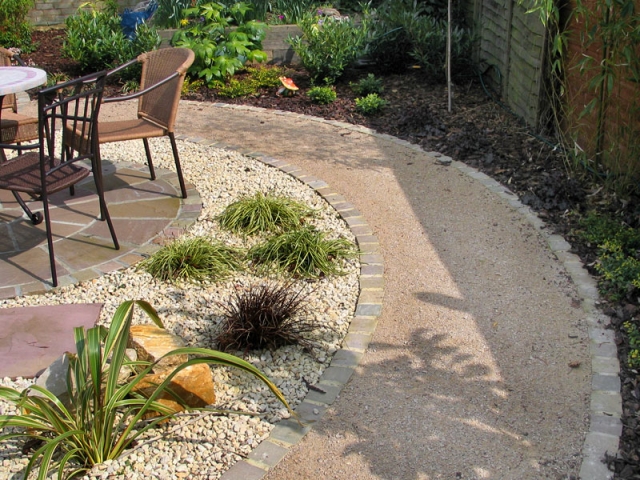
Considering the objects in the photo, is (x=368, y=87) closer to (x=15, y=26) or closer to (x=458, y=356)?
(x=458, y=356)

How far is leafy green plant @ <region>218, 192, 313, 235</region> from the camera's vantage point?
4.51 meters

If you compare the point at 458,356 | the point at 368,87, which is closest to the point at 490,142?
the point at 368,87

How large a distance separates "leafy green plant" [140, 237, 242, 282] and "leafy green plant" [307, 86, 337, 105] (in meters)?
3.58

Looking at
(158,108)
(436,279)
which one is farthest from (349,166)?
(436,279)

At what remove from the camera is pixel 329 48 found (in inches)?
303

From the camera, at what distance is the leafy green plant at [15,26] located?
9.81 meters

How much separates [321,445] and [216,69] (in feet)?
19.7

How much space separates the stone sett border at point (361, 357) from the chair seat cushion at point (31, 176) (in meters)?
1.77

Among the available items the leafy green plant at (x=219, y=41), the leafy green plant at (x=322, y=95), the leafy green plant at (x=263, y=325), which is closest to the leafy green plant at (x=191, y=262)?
the leafy green plant at (x=263, y=325)

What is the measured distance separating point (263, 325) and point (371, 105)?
4140 mm

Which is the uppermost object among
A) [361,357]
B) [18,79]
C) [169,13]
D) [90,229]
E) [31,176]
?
[18,79]

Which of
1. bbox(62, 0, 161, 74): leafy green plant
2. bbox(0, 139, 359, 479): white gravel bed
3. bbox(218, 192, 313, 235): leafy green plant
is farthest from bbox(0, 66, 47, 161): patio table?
bbox(62, 0, 161, 74): leafy green plant

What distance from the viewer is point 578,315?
3561mm

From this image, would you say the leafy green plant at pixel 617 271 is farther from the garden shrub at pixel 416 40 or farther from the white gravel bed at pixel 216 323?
the garden shrub at pixel 416 40
